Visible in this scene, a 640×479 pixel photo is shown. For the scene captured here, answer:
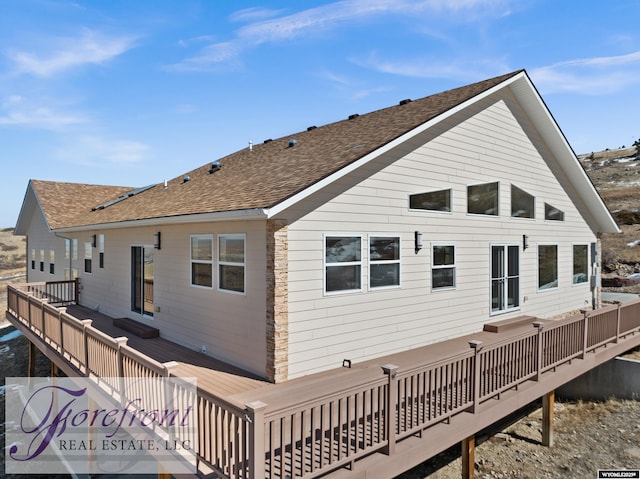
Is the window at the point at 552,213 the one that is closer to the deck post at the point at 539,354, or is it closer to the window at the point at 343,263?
the deck post at the point at 539,354

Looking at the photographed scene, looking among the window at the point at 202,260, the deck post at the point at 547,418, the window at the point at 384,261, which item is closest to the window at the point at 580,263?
the deck post at the point at 547,418

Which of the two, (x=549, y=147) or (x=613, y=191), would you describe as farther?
(x=613, y=191)

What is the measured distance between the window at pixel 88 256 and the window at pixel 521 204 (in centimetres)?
1367

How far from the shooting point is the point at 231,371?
6.90m

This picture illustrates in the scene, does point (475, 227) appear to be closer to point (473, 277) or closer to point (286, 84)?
point (473, 277)

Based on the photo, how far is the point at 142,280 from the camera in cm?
1069

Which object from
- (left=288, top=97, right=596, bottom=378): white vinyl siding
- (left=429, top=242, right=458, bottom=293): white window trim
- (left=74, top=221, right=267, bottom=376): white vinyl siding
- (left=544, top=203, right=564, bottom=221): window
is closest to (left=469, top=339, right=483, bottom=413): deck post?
(left=288, top=97, right=596, bottom=378): white vinyl siding

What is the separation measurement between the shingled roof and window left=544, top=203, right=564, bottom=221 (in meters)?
4.42

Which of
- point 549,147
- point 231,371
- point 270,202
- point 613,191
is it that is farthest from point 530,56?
point 613,191

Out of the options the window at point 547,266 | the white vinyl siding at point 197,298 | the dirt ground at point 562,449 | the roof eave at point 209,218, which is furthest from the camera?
the window at point 547,266

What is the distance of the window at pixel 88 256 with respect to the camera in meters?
14.0

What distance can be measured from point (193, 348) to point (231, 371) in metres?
1.84

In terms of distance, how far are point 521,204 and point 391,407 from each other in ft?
28.8

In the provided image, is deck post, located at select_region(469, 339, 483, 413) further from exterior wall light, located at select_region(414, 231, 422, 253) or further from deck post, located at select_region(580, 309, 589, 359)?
deck post, located at select_region(580, 309, 589, 359)
